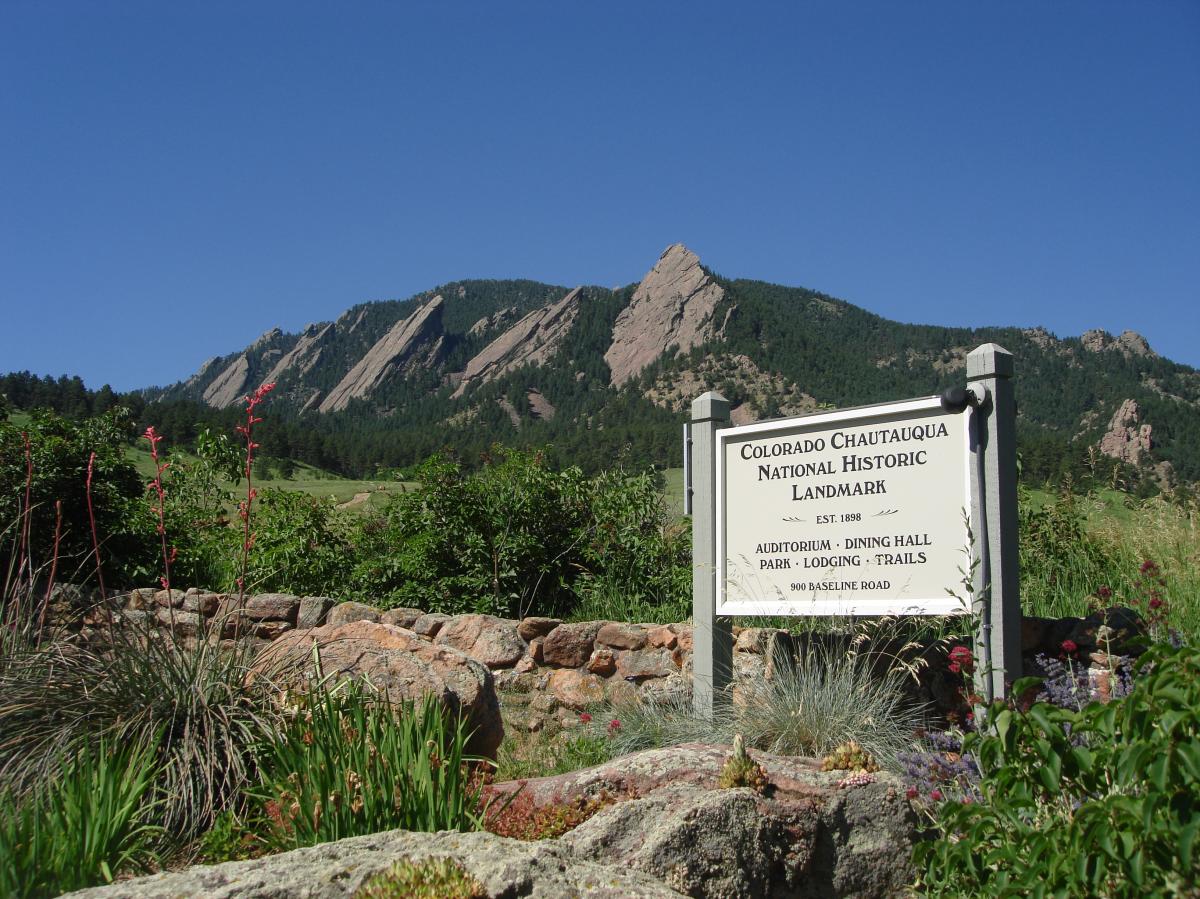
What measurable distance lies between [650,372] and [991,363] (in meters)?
68.3

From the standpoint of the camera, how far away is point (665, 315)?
97.2 meters

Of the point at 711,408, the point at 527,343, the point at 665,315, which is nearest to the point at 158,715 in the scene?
the point at 711,408

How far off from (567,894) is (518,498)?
21.1 ft

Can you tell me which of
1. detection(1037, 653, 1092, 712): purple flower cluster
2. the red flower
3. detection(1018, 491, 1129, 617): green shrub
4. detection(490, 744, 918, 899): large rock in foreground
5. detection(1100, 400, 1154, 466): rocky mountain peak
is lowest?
detection(490, 744, 918, 899): large rock in foreground

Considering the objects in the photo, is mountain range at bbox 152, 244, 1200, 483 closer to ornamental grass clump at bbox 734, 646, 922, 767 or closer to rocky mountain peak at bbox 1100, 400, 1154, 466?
rocky mountain peak at bbox 1100, 400, 1154, 466

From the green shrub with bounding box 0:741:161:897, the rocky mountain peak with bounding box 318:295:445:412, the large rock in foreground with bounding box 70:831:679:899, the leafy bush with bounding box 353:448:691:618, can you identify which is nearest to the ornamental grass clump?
the large rock in foreground with bounding box 70:831:679:899

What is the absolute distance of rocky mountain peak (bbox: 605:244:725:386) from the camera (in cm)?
8531

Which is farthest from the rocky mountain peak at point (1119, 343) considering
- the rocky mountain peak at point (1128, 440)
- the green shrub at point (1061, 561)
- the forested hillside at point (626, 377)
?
the green shrub at point (1061, 561)

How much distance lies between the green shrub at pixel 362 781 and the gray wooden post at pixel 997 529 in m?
2.73

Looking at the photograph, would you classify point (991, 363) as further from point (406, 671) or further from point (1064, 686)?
point (406, 671)

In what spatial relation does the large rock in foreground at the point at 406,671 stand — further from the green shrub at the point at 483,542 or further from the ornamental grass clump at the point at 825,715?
the green shrub at the point at 483,542

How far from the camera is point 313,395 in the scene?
11681 cm

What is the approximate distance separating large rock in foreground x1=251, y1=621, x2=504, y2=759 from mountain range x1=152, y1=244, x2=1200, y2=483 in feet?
33.0

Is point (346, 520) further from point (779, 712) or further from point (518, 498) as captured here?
point (779, 712)
